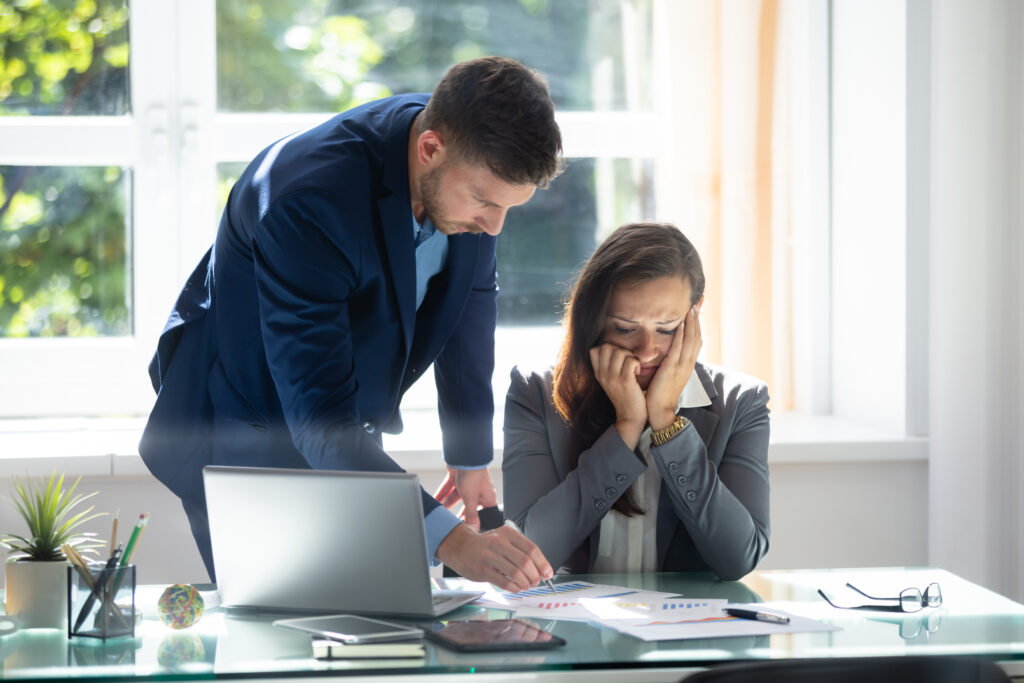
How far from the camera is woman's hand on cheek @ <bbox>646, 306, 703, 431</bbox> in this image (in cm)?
200

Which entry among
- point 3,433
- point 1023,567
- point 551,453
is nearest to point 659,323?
point 551,453

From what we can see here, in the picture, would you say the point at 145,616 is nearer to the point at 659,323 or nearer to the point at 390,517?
the point at 390,517

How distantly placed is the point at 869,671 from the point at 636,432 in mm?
992

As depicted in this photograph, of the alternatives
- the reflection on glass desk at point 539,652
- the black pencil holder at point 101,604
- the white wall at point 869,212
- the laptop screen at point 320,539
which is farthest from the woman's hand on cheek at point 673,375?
the white wall at point 869,212

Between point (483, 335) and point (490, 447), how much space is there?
0.71ft

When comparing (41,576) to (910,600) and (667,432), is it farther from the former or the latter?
(910,600)

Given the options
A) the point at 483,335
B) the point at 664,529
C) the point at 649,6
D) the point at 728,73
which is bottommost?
the point at 664,529

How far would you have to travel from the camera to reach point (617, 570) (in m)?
1.98

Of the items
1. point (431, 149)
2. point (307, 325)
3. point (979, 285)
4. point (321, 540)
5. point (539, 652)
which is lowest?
point (539, 652)

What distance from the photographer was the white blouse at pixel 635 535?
6.52ft

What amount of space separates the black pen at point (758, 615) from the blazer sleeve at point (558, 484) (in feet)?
1.49

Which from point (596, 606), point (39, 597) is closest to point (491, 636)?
point (596, 606)

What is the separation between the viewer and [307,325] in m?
1.68

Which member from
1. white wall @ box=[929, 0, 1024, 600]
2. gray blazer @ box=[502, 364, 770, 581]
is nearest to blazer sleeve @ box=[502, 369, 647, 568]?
gray blazer @ box=[502, 364, 770, 581]
